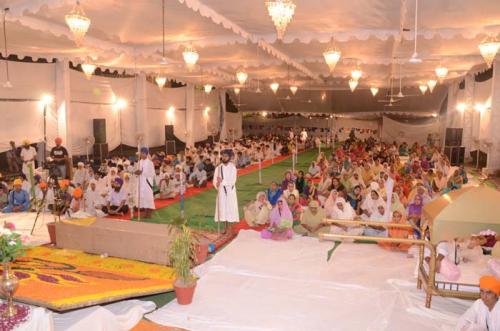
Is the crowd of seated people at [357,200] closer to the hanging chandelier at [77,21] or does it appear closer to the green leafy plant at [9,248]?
the hanging chandelier at [77,21]

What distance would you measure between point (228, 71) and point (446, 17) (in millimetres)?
10644

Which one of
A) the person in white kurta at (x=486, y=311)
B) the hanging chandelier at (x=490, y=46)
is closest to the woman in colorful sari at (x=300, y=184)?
the hanging chandelier at (x=490, y=46)

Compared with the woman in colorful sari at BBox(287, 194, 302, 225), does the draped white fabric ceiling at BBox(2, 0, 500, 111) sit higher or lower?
higher

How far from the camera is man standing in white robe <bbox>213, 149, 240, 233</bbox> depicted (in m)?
8.05

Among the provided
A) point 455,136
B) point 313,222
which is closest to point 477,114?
point 455,136

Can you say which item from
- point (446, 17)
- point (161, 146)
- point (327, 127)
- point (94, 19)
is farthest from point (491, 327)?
point (327, 127)

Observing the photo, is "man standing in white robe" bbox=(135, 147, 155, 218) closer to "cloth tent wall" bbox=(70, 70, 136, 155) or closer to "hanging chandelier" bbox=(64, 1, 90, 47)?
"hanging chandelier" bbox=(64, 1, 90, 47)

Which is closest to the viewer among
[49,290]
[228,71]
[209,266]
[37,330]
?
[37,330]

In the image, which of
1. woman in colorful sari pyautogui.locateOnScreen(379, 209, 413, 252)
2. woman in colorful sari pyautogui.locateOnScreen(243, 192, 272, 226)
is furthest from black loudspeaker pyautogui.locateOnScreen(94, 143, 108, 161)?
woman in colorful sari pyautogui.locateOnScreen(379, 209, 413, 252)

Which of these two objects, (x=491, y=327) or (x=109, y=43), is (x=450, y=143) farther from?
(x=491, y=327)

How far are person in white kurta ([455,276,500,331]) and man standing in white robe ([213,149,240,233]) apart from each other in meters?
4.89

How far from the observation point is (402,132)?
26.3 meters

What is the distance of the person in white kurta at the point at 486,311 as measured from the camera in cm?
363

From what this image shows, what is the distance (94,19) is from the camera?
321 inches
